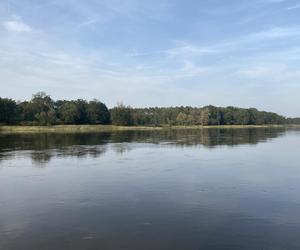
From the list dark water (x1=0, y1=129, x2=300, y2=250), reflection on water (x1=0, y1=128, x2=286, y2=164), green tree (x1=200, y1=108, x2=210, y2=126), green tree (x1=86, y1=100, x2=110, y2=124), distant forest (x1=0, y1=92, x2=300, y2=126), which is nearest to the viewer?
dark water (x1=0, y1=129, x2=300, y2=250)

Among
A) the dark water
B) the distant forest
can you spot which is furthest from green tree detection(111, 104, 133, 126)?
the dark water

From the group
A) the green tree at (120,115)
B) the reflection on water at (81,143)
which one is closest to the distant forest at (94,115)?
the green tree at (120,115)

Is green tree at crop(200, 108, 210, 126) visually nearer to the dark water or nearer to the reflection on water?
the reflection on water

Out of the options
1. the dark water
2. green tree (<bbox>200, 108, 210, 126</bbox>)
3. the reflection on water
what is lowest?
the dark water

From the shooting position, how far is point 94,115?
422 feet

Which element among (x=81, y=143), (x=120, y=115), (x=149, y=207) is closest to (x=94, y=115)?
(x=120, y=115)

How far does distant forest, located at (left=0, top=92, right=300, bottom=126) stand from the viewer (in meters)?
112

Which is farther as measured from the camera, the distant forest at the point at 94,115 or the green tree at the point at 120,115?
the green tree at the point at 120,115

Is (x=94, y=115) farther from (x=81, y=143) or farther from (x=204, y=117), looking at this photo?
(x=81, y=143)

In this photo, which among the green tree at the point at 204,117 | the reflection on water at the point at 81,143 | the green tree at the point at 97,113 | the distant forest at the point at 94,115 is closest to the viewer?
the reflection on water at the point at 81,143

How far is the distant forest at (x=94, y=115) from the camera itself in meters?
112

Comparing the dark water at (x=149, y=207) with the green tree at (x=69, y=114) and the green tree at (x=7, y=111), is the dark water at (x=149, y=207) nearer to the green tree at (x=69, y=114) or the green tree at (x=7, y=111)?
the green tree at (x=7, y=111)

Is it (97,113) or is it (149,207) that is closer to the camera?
(149,207)

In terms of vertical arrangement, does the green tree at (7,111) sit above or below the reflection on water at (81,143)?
above
